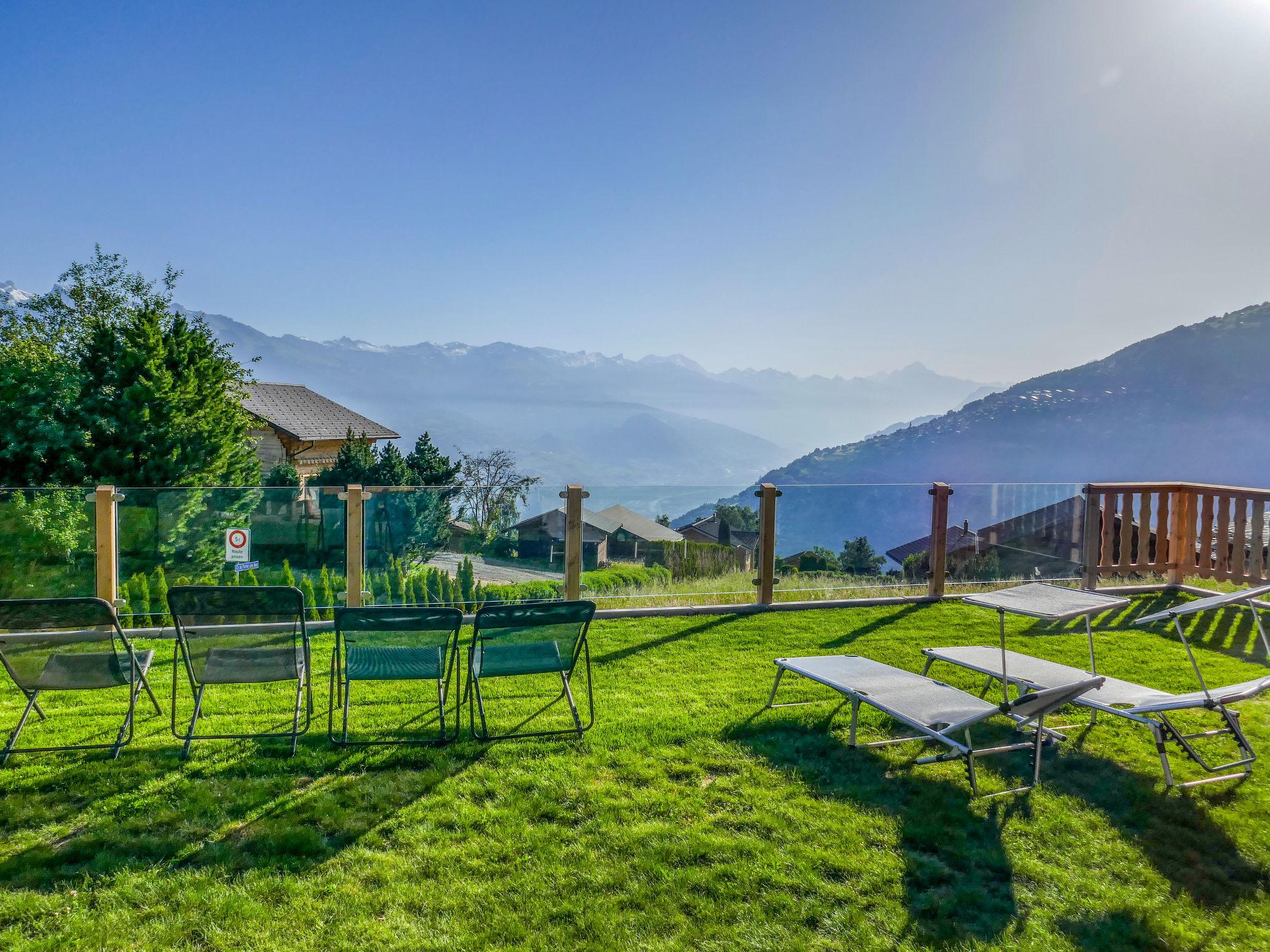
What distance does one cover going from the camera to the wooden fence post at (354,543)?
24.0ft

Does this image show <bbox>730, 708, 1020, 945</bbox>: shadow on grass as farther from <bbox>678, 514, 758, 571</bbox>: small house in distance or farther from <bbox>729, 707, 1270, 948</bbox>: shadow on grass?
<bbox>678, 514, 758, 571</bbox>: small house in distance

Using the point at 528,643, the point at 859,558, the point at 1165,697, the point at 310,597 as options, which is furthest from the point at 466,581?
the point at 1165,697

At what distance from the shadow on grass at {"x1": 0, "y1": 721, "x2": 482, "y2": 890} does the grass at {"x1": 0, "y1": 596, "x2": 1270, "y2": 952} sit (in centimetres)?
1

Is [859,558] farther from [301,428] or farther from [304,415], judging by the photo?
[304,415]

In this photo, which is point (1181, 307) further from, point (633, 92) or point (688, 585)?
point (688, 585)

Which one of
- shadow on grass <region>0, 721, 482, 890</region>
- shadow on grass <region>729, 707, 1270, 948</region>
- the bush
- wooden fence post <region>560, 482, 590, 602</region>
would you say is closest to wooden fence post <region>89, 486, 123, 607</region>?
shadow on grass <region>0, 721, 482, 890</region>

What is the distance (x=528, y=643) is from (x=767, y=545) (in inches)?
174

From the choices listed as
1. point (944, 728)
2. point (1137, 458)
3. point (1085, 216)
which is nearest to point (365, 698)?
point (944, 728)

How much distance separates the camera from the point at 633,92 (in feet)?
72.0

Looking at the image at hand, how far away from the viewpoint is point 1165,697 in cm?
378

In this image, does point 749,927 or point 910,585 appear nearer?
point 749,927

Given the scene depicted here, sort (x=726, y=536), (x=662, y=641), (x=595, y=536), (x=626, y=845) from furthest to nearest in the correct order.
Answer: (x=726, y=536) < (x=595, y=536) < (x=662, y=641) < (x=626, y=845)

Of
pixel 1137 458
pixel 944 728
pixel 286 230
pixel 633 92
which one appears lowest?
pixel 944 728

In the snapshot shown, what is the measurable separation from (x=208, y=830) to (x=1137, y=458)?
117132 mm
